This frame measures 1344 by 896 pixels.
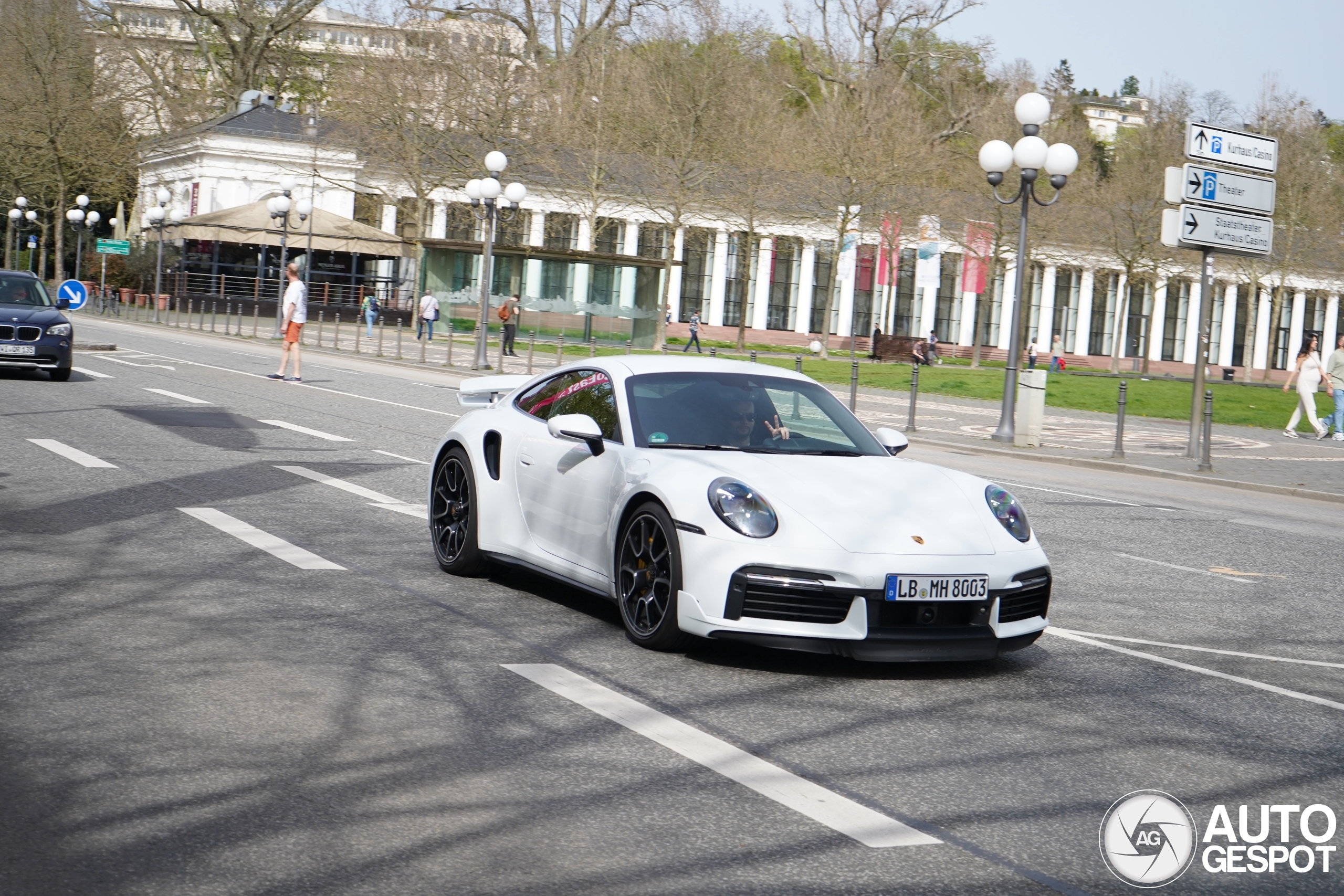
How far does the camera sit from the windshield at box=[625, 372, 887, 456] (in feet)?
24.1

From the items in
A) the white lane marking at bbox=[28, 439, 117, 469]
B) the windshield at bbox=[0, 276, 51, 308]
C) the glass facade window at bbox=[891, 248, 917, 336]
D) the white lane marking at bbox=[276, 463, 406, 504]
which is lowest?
the white lane marking at bbox=[28, 439, 117, 469]

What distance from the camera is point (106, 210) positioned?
3521 inches

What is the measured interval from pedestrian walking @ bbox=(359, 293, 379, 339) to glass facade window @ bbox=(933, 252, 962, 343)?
118 feet

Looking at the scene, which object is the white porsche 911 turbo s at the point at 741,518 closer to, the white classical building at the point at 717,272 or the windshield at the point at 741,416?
the windshield at the point at 741,416

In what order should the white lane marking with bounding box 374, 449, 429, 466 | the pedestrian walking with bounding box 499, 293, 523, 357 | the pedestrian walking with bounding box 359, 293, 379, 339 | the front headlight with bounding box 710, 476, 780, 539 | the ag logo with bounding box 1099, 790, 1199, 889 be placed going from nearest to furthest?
the ag logo with bounding box 1099, 790, 1199, 889 → the front headlight with bounding box 710, 476, 780, 539 → the white lane marking with bounding box 374, 449, 429, 466 → the pedestrian walking with bounding box 499, 293, 523, 357 → the pedestrian walking with bounding box 359, 293, 379, 339

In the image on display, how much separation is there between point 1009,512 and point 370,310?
53269mm

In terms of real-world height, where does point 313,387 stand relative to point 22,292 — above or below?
below

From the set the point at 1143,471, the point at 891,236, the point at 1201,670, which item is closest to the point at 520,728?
the point at 1201,670

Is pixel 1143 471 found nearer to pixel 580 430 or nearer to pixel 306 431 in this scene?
pixel 306 431

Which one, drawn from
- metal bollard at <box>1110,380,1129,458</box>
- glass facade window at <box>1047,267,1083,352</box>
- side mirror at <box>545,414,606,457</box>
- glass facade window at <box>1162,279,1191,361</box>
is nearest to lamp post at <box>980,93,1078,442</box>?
metal bollard at <box>1110,380,1129,458</box>

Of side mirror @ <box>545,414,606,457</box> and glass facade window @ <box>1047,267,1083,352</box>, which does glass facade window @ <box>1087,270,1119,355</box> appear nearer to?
glass facade window @ <box>1047,267,1083,352</box>

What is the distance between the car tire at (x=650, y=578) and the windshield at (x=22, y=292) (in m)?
18.4

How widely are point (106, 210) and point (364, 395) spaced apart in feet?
239

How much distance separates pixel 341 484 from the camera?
12312 millimetres
